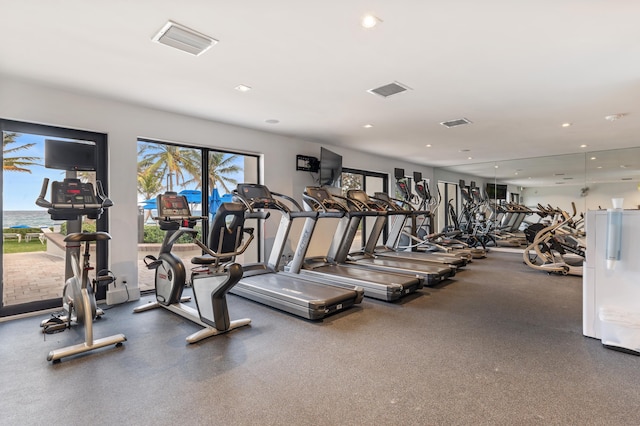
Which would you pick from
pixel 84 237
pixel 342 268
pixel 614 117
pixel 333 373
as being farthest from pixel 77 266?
pixel 614 117

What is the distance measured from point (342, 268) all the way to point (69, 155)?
410 cm

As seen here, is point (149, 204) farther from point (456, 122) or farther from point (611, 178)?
point (611, 178)

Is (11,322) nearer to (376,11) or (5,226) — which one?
(5,226)

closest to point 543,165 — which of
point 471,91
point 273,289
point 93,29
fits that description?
point 471,91

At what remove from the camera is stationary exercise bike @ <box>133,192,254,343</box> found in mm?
3174

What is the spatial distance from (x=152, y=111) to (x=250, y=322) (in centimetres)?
351

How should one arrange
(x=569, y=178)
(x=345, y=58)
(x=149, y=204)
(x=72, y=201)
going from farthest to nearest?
(x=569, y=178), (x=149, y=204), (x=345, y=58), (x=72, y=201)

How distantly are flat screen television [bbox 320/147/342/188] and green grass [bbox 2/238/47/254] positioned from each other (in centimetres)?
468

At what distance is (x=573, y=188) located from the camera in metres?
9.57

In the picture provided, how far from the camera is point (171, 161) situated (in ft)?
17.4

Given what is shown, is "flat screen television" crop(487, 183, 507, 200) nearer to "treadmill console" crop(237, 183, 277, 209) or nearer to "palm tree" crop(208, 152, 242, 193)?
"palm tree" crop(208, 152, 242, 193)

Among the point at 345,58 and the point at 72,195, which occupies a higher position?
the point at 345,58

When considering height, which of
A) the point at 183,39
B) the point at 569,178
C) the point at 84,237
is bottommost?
the point at 84,237

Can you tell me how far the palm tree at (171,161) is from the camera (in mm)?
4984
